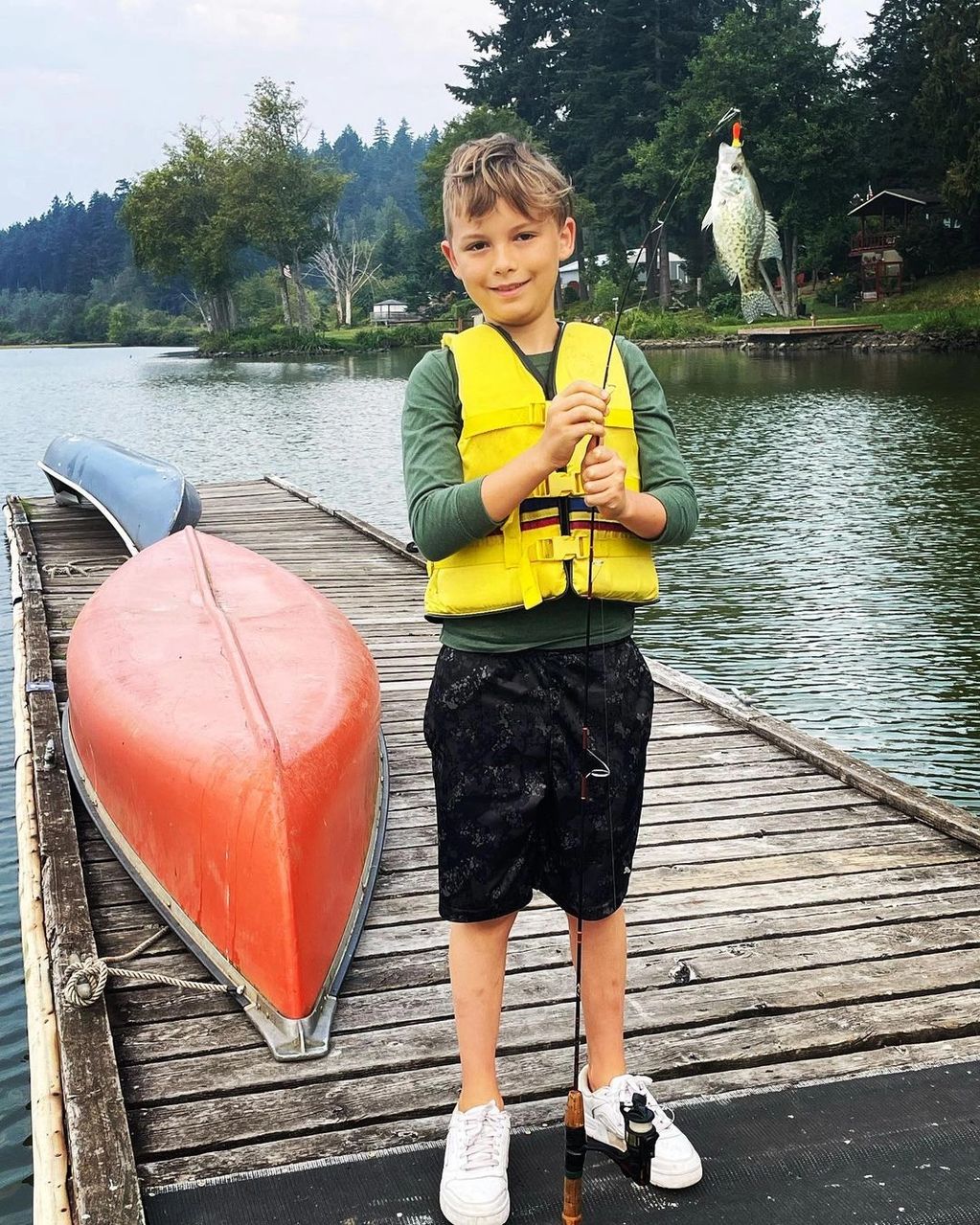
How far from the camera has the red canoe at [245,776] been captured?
3.46m

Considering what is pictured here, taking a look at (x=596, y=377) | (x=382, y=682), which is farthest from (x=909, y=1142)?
(x=382, y=682)

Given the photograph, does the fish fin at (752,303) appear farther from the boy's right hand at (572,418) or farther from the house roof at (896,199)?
the house roof at (896,199)

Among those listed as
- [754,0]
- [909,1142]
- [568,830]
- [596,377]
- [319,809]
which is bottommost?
[909,1142]

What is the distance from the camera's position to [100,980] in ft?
11.0

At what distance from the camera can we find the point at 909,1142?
8.77 ft

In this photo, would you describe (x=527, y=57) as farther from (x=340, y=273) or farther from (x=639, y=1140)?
(x=639, y=1140)

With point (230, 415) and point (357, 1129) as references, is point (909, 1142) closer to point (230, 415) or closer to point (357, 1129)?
point (357, 1129)

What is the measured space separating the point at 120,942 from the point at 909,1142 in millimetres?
2327

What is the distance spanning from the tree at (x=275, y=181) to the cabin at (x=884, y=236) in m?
37.8

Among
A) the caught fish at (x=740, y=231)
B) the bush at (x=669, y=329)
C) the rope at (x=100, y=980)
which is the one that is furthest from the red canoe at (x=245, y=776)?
the bush at (x=669, y=329)

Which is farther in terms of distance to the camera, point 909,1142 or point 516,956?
point 516,956

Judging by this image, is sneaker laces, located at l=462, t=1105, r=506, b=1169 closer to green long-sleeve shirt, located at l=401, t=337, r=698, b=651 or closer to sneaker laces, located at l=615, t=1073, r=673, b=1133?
sneaker laces, located at l=615, t=1073, r=673, b=1133

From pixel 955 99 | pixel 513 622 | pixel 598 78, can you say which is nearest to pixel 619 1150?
pixel 513 622

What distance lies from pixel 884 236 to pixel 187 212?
48.4 meters
